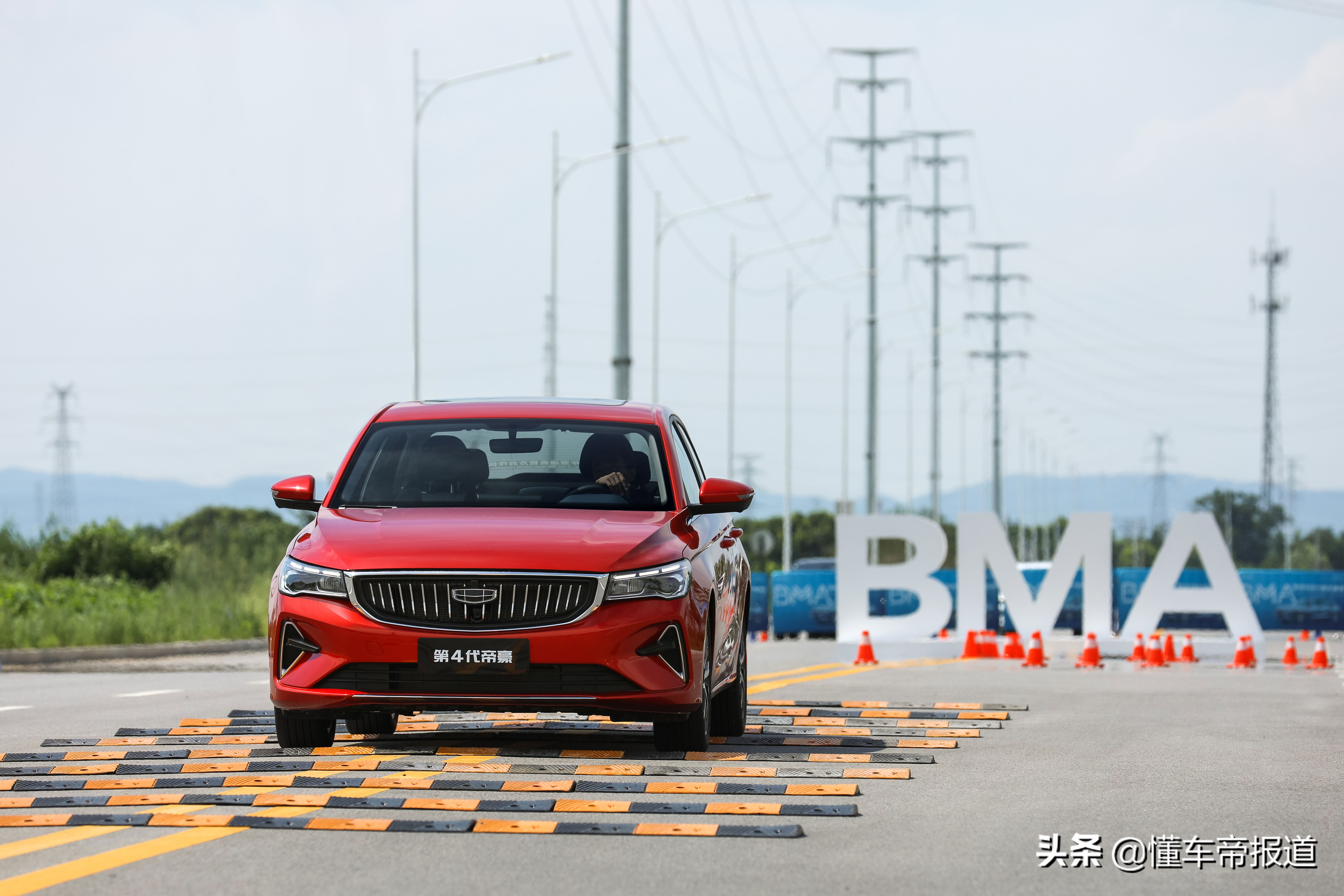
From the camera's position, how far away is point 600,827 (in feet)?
25.1

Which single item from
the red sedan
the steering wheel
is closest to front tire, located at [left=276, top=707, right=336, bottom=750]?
the red sedan

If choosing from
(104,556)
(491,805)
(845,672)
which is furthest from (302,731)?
(104,556)

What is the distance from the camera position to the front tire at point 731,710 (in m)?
11.4

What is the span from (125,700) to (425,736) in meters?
5.83

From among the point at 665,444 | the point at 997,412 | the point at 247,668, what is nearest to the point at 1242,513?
the point at 997,412

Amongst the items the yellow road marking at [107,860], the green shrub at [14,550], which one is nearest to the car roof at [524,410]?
the yellow road marking at [107,860]

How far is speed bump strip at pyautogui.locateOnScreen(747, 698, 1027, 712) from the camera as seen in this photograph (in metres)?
13.9

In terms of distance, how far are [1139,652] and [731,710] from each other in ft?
53.8

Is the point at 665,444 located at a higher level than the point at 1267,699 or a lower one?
higher

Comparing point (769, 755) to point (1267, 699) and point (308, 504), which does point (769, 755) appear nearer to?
point (308, 504)

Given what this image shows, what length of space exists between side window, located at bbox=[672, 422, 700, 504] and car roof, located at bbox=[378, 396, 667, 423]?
0.67ft

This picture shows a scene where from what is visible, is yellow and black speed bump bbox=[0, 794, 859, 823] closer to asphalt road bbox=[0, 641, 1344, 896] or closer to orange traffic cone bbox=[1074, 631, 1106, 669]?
asphalt road bbox=[0, 641, 1344, 896]

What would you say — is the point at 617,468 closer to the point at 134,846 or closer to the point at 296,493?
the point at 296,493

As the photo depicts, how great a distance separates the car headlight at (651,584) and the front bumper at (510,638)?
0.09 ft
